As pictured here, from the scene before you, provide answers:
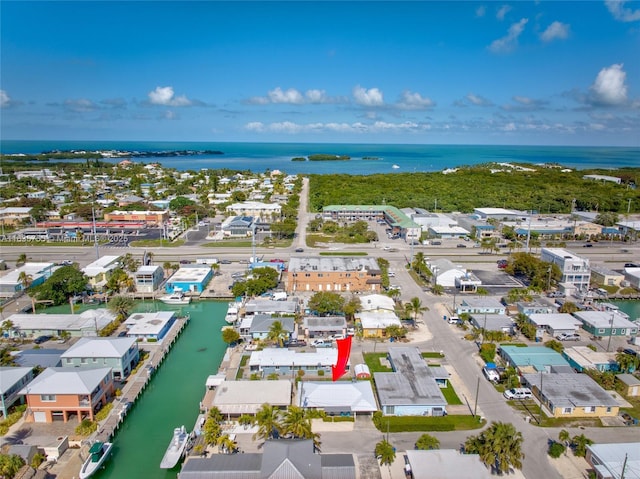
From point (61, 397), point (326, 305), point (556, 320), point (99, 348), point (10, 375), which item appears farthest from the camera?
point (326, 305)

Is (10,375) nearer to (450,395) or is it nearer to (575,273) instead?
(450,395)

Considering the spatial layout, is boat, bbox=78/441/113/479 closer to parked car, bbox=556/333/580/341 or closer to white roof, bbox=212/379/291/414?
white roof, bbox=212/379/291/414

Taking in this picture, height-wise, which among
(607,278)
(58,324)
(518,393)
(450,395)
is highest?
(607,278)

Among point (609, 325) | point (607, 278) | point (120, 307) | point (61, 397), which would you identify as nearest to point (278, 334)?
point (61, 397)

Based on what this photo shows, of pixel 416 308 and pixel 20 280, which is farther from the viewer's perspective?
pixel 20 280

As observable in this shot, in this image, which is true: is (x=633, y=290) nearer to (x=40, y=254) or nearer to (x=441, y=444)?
(x=441, y=444)

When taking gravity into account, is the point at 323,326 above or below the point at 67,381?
below

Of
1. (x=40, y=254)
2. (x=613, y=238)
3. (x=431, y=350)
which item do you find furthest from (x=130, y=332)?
(x=613, y=238)
